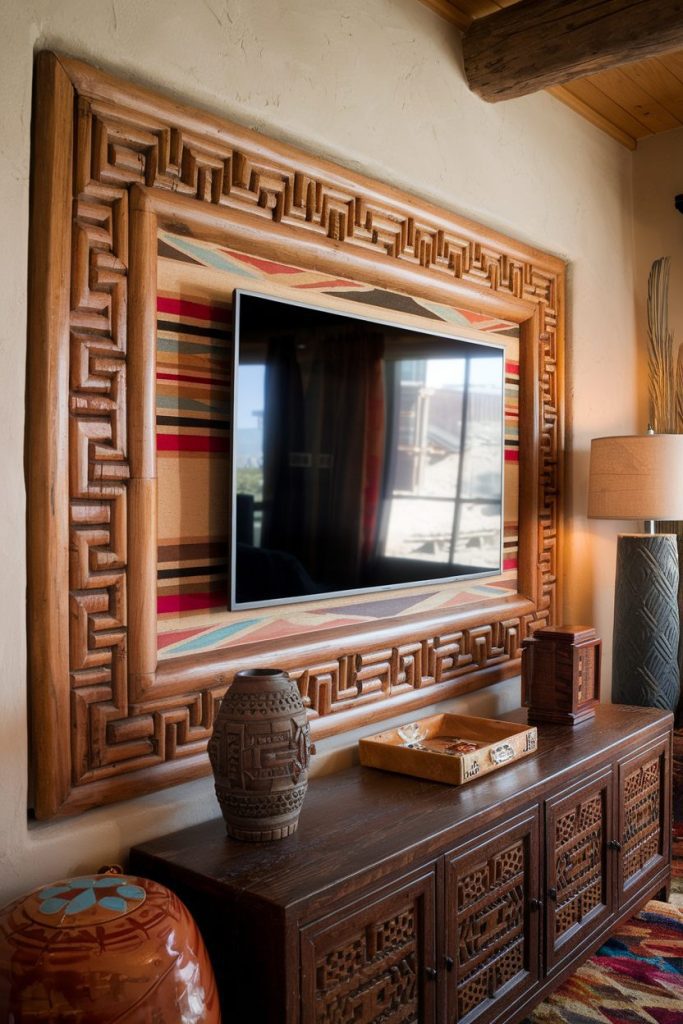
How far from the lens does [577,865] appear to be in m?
2.29

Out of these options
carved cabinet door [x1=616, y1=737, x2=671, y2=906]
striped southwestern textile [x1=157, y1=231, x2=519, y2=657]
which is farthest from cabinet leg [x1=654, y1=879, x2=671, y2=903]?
striped southwestern textile [x1=157, y1=231, x2=519, y2=657]

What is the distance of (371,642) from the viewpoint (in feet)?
7.76

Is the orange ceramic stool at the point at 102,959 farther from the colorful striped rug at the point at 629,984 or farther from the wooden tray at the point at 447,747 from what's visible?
the colorful striped rug at the point at 629,984

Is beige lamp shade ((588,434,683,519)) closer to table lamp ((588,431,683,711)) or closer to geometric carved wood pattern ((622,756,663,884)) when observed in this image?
table lamp ((588,431,683,711))

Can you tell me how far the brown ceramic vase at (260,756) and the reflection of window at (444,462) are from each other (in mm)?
765

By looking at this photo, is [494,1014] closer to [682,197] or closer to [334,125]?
[334,125]

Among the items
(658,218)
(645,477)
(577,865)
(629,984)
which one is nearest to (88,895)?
(577,865)

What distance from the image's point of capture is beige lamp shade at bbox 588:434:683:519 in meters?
2.88

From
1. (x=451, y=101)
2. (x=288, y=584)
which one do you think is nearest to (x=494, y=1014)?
(x=288, y=584)

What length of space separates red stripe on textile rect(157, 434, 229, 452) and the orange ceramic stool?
2.88 feet

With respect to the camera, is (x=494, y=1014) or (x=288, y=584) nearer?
(x=494, y=1014)

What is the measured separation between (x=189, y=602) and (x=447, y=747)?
33.8 inches

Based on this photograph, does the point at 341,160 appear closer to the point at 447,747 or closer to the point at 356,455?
the point at 356,455

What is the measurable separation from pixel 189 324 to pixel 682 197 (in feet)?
8.10
